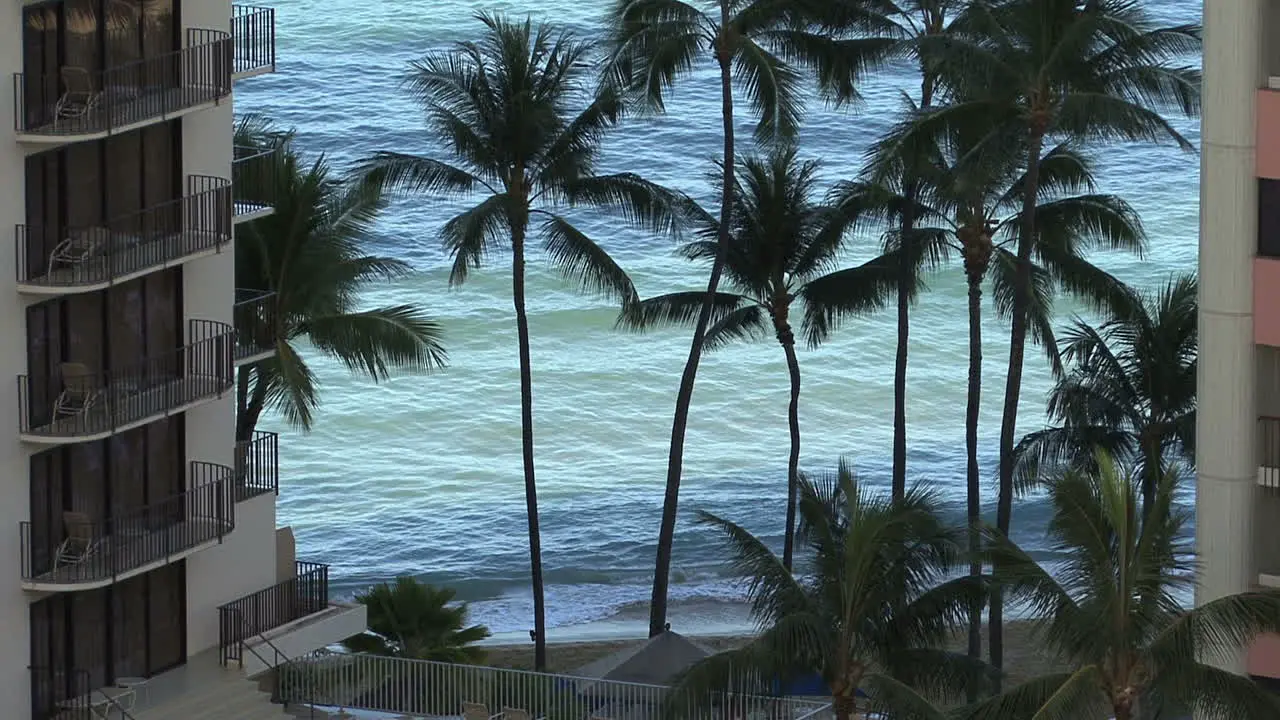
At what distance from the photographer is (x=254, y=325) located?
128ft

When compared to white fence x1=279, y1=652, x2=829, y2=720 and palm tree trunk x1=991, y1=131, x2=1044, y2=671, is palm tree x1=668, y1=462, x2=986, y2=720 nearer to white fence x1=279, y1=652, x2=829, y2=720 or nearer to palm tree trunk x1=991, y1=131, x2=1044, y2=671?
white fence x1=279, y1=652, x2=829, y2=720

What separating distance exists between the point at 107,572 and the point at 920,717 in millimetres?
10438

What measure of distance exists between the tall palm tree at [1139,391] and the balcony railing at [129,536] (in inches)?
550

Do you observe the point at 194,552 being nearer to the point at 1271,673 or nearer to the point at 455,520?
the point at 1271,673

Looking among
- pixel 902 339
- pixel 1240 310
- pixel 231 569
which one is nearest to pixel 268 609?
pixel 231 569

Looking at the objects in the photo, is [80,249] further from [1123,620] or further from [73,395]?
[1123,620]

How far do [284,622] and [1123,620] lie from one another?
46.9ft

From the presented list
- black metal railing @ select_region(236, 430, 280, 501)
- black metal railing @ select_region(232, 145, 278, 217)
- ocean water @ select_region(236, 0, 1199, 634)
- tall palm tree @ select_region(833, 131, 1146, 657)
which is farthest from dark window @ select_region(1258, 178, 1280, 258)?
ocean water @ select_region(236, 0, 1199, 634)

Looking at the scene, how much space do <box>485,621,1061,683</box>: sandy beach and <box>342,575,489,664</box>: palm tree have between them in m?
8.79

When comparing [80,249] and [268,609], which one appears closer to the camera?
[80,249]

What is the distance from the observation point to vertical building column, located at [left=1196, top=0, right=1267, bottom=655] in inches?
1194

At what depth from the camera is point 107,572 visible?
3200 centimetres

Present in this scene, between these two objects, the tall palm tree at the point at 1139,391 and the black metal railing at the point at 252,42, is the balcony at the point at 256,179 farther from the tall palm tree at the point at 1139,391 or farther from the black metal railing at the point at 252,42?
the tall palm tree at the point at 1139,391

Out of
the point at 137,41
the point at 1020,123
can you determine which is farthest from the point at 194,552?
the point at 1020,123
